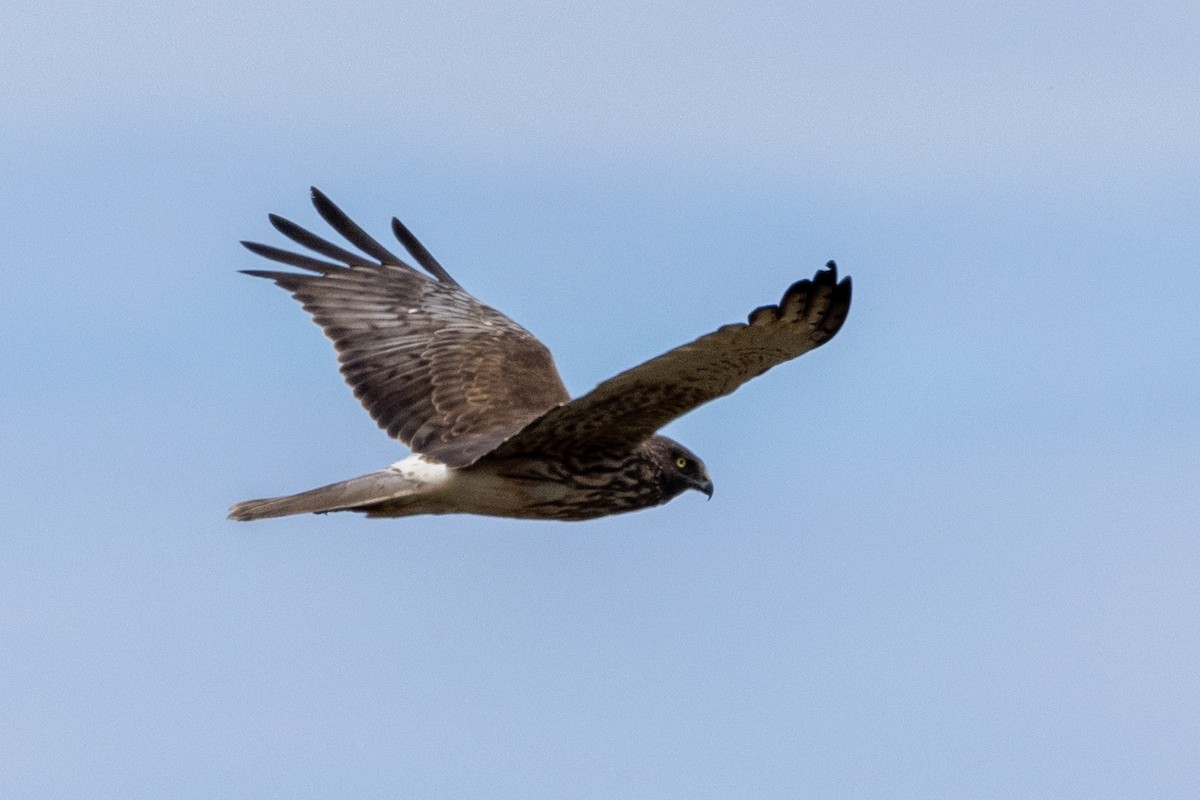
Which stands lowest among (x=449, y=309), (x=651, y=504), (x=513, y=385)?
(x=651, y=504)

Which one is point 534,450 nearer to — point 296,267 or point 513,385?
point 513,385

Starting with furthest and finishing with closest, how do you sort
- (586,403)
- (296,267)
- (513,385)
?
(296,267) → (513,385) → (586,403)

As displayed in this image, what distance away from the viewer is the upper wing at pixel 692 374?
28.1ft

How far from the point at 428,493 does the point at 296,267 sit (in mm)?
2920

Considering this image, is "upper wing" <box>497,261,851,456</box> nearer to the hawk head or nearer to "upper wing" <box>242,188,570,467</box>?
the hawk head

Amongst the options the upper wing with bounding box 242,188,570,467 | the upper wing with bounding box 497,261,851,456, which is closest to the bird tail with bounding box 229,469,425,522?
the upper wing with bounding box 242,188,570,467

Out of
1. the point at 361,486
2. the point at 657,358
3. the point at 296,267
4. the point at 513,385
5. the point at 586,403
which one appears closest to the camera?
the point at 657,358

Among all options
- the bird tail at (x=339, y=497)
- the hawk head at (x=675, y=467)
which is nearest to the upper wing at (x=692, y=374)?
the hawk head at (x=675, y=467)

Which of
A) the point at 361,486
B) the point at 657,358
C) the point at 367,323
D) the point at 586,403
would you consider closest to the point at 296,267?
the point at 367,323

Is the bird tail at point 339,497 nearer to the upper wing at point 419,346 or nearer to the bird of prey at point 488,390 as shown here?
the bird of prey at point 488,390

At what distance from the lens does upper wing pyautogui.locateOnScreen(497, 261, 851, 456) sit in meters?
8.57

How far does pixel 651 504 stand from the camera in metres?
10.5

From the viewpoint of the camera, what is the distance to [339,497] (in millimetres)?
9906

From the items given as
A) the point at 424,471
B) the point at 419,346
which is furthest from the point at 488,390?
the point at 424,471
